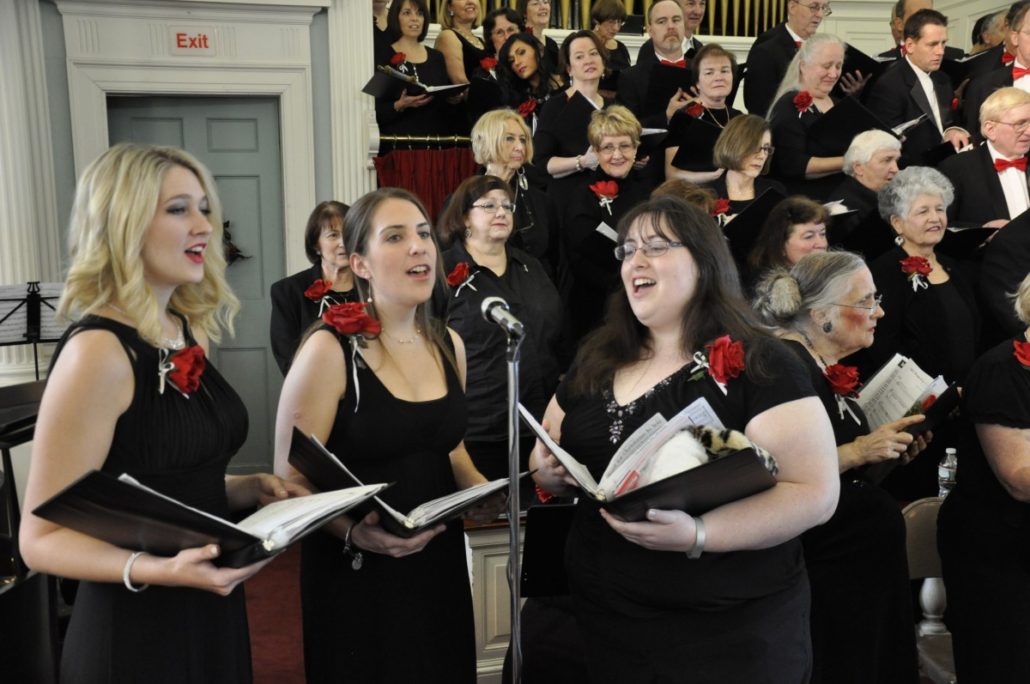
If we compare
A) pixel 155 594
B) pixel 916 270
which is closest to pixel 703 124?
pixel 916 270

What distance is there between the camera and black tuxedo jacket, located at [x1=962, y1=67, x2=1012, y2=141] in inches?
241

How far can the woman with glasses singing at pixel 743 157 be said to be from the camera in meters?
4.98

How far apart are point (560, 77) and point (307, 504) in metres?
5.04

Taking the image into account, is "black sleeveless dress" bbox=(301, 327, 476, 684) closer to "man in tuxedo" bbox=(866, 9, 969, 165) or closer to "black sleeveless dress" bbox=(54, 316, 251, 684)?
"black sleeveless dress" bbox=(54, 316, 251, 684)

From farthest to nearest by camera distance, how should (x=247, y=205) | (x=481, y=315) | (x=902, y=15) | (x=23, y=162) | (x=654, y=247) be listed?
(x=902, y=15) → (x=247, y=205) → (x=23, y=162) → (x=481, y=315) → (x=654, y=247)

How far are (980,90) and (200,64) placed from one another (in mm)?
4521

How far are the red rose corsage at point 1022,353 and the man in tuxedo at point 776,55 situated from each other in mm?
3910

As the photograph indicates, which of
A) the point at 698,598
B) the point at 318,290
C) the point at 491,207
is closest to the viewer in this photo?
the point at 698,598

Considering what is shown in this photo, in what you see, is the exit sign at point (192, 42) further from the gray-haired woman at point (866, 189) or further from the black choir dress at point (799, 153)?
the gray-haired woman at point (866, 189)

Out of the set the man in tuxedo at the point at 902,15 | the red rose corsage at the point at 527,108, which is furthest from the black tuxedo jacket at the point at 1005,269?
the man in tuxedo at the point at 902,15

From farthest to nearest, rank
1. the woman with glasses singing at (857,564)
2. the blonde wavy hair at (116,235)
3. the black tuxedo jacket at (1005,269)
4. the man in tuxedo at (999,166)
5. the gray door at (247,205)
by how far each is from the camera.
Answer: the gray door at (247,205) < the man in tuxedo at (999,166) < the black tuxedo jacket at (1005,269) < the woman with glasses singing at (857,564) < the blonde wavy hair at (116,235)

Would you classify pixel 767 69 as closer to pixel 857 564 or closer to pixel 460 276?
pixel 460 276

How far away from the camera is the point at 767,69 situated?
663 cm

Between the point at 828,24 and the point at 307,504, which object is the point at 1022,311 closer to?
the point at 307,504
